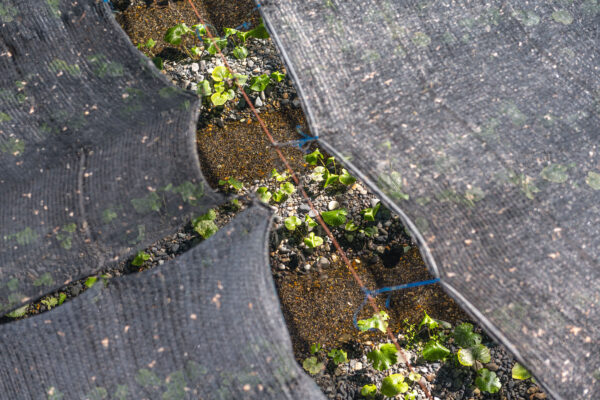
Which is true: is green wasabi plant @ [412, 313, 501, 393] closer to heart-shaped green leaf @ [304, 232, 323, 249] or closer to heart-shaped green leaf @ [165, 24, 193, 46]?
heart-shaped green leaf @ [304, 232, 323, 249]

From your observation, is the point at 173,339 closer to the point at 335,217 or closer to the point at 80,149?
the point at 80,149

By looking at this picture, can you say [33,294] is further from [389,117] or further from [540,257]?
[540,257]

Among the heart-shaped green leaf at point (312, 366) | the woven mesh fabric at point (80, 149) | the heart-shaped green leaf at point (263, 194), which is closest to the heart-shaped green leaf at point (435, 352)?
the heart-shaped green leaf at point (312, 366)

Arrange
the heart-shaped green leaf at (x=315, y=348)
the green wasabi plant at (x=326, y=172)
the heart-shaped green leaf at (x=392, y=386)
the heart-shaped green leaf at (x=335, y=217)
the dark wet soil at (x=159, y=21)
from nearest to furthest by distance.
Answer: the heart-shaped green leaf at (x=392, y=386) < the heart-shaped green leaf at (x=315, y=348) < the heart-shaped green leaf at (x=335, y=217) < the green wasabi plant at (x=326, y=172) < the dark wet soil at (x=159, y=21)

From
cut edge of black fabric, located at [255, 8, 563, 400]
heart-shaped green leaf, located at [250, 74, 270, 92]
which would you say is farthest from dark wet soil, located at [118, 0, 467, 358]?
cut edge of black fabric, located at [255, 8, 563, 400]

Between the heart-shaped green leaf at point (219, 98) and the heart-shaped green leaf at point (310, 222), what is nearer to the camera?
the heart-shaped green leaf at point (310, 222)

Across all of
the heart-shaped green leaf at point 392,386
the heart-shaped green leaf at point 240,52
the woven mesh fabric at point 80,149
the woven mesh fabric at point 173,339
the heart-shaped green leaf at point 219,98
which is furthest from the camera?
the heart-shaped green leaf at point 240,52

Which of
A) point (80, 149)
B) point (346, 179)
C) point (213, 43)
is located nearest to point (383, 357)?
point (346, 179)

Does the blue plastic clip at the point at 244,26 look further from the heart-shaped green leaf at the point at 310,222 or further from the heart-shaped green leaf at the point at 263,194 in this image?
the heart-shaped green leaf at the point at 310,222
